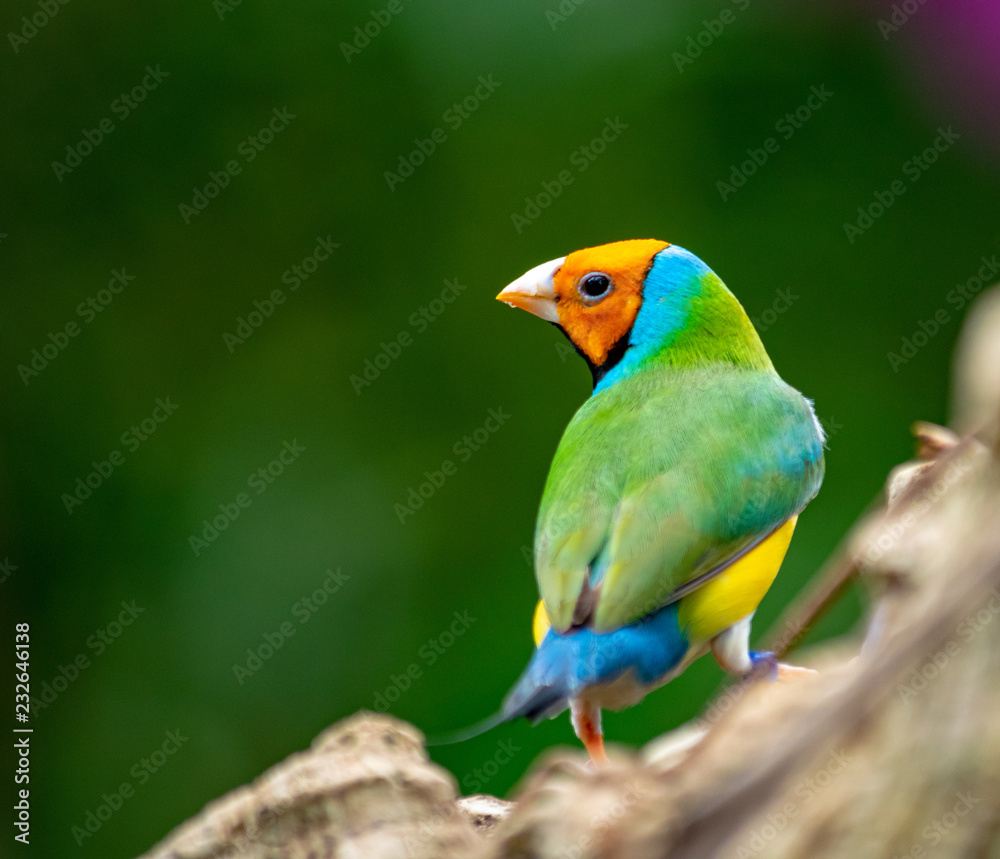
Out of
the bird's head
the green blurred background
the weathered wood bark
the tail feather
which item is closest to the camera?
Answer: the weathered wood bark

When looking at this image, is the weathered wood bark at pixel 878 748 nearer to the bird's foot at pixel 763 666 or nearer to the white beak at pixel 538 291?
the bird's foot at pixel 763 666

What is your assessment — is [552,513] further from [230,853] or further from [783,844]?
[783,844]

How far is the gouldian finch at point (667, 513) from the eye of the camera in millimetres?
1688

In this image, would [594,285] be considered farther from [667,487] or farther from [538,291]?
[667,487]

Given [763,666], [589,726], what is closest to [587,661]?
[589,726]

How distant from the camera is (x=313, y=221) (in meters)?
3.59

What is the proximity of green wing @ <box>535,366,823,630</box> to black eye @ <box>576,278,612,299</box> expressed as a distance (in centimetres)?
27

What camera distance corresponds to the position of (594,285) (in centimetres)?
226

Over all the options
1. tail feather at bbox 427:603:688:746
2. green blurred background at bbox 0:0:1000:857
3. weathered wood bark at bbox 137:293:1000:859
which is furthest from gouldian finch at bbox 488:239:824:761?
green blurred background at bbox 0:0:1000:857

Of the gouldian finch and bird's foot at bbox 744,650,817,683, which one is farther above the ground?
the gouldian finch

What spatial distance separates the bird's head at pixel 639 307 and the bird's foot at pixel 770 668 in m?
0.56

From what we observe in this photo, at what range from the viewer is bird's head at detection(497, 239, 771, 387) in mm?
2160

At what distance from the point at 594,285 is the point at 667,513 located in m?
0.65

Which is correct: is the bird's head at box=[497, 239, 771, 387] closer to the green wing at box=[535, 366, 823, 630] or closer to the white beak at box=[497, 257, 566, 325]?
the white beak at box=[497, 257, 566, 325]
